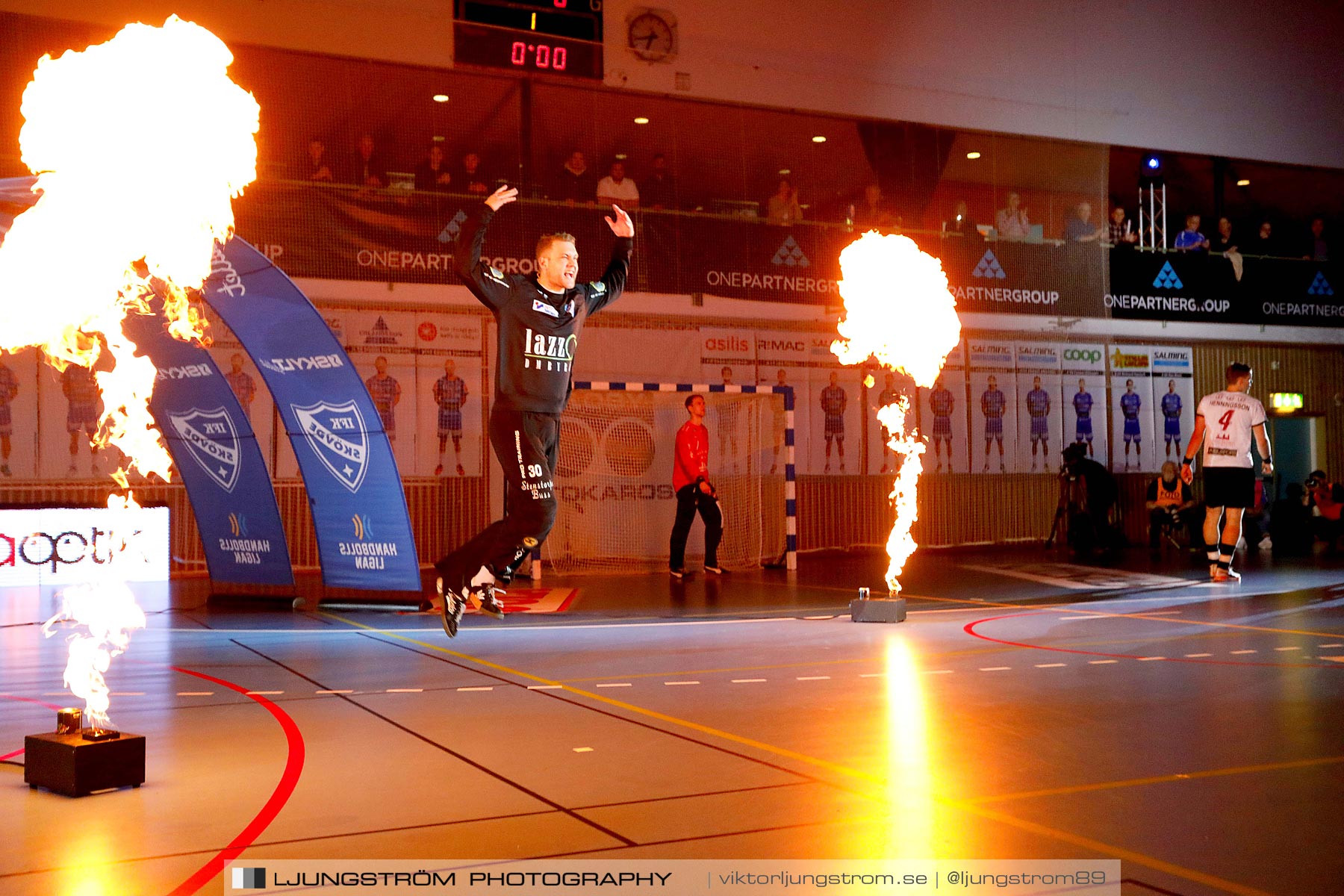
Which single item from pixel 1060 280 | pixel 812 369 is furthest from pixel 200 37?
pixel 1060 280

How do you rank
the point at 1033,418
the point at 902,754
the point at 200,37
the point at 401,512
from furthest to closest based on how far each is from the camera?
the point at 1033,418, the point at 401,512, the point at 200,37, the point at 902,754

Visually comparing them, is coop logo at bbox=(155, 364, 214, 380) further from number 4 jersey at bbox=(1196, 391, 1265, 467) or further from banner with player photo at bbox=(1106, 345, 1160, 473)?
banner with player photo at bbox=(1106, 345, 1160, 473)

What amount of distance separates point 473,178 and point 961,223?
8.16m

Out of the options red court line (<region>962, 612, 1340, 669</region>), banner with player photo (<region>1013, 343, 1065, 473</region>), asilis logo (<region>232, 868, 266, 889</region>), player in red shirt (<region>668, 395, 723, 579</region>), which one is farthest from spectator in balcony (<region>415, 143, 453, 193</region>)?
asilis logo (<region>232, 868, 266, 889</region>)

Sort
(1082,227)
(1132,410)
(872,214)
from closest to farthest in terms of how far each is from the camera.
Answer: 1. (872,214)
2. (1082,227)
3. (1132,410)

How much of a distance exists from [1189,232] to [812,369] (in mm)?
8063

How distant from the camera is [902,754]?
4.62m

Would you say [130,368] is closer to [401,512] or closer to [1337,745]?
[1337,745]

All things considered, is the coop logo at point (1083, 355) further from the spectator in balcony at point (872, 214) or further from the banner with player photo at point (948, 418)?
the spectator in balcony at point (872, 214)

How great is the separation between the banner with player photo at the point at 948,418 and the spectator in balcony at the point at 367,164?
969cm

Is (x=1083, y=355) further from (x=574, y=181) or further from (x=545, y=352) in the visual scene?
(x=545, y=352)

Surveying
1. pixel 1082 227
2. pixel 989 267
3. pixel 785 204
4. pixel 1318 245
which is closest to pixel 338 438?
pixel 785 204

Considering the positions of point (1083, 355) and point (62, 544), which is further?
point (1083, 355)

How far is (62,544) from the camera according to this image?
48.7 feet
